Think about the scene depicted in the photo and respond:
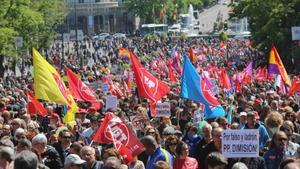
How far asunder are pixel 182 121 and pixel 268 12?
1489 inches

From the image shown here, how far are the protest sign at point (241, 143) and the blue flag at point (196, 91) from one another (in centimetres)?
559

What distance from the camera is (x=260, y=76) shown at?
33250 millimetres

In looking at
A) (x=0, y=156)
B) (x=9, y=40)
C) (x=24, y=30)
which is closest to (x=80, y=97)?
(x=0, y=156)

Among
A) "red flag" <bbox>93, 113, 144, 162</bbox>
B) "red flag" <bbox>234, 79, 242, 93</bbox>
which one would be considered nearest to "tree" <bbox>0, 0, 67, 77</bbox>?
"red flag" <bbox>234, 79, 242, 93</bbox>

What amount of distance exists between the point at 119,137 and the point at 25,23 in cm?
4327

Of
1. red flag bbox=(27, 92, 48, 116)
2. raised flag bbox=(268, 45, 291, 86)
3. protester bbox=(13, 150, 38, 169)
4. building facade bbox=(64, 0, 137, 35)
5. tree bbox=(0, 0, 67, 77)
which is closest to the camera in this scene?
protester bbox=(13, 150, 38, 169)

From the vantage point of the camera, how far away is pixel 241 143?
11.0 m

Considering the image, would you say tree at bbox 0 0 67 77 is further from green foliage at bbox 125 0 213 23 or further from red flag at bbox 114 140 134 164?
green foliage at bbox 125 0 213 23

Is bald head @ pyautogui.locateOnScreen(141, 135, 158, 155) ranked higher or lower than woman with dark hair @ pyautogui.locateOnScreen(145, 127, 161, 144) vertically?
higher

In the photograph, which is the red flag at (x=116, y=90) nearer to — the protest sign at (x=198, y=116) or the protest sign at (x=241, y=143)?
the protest sign at (x=198, y=116)

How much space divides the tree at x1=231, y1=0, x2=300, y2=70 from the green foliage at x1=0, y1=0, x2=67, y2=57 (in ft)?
40.9

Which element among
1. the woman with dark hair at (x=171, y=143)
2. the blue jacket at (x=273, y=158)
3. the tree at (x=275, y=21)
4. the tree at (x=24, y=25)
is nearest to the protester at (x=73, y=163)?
the woman with dark hair at (x=171, y=143)

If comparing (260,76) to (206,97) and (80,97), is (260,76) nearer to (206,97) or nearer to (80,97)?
(80,97)

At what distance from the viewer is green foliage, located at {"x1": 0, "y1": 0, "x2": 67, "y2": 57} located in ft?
169
